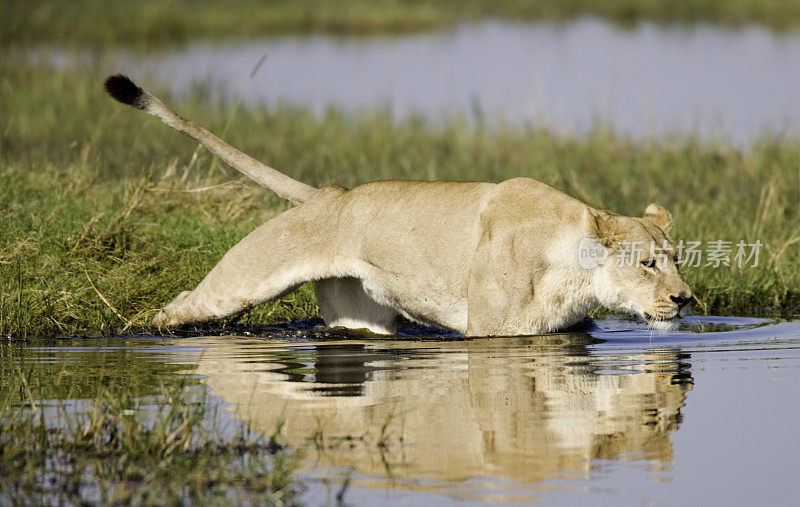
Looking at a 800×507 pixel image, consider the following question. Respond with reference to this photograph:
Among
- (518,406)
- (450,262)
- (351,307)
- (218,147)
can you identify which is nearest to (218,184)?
(218,147)

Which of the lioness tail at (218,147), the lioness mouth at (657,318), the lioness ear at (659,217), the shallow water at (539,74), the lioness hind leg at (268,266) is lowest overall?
the lioness mouth at (657,318)

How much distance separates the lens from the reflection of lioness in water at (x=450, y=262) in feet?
23.3

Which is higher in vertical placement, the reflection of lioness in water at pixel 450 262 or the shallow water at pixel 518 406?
the reflection of lioness in water at pixel 450 262

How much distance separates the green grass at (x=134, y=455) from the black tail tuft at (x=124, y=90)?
2.72 m

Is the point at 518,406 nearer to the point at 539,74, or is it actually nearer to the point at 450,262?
the point at 450,262

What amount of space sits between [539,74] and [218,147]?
38.2 feet

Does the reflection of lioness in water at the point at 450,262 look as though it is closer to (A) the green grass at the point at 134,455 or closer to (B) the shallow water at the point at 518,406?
(B) the shallow water at the point at 518,406

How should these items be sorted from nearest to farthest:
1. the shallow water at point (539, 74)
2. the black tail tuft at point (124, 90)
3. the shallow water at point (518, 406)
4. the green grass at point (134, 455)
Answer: the green grass at point (134, 455), the shallow water at point (518, 406), the black tail tuft at point (124, 90), the shallow water at point (539, 74)

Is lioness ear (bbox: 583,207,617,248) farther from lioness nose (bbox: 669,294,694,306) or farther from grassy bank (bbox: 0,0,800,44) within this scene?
grassy bank (bbox: 0,0,800,44)

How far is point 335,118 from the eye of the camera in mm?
16719

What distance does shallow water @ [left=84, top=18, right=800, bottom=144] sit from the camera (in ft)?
52.7

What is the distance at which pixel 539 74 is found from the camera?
1930 cm

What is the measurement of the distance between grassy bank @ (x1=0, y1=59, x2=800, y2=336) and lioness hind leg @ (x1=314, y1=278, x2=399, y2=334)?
2.13ft

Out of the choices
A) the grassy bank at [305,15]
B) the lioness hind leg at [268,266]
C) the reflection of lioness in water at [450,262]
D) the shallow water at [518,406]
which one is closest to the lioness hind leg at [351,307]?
the reflection of lioness in water at [450,262]
